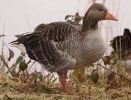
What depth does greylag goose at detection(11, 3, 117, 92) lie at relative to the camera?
17.0 feet

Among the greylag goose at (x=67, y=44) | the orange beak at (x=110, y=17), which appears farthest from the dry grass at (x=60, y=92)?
the orange beak at (x=110, y=17)

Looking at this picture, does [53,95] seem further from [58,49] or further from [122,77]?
[122,77]

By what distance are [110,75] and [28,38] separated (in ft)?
3.45

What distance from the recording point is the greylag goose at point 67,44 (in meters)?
5.20

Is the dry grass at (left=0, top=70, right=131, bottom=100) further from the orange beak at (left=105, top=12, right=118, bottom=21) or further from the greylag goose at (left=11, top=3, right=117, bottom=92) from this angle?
the orange beak at (left=105, top=12, right=118, bottom=21)

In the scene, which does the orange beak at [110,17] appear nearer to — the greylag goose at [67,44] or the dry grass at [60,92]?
the greylag goose at [67,44]

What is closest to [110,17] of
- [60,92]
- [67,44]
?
[67,44]

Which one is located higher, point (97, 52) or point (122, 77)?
point (97, 52)

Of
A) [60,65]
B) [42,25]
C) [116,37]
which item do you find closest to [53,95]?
[60,65]

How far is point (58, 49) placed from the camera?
17.4 ft

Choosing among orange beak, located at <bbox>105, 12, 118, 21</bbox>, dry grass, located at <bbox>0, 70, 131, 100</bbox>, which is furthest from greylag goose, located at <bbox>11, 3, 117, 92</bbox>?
dry grass, located at <bbox>0, 70, 131, 100</bbox>

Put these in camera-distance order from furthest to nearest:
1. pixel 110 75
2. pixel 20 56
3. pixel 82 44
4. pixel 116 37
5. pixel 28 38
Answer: pixel 116 37, pixel 20 56, pixel 110 75, pixel 28 38, pixel 82 44

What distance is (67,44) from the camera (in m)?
5.20

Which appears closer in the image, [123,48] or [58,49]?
[58,49]
